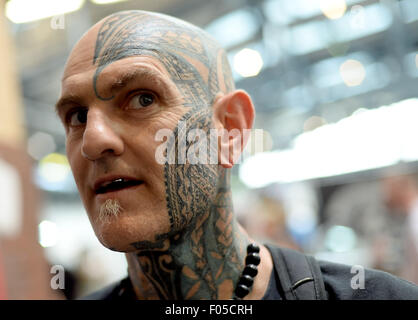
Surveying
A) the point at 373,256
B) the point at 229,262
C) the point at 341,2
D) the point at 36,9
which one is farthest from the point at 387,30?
the point at 36,9

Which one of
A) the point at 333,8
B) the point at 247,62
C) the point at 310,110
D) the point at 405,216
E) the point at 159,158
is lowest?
the point at 405,216

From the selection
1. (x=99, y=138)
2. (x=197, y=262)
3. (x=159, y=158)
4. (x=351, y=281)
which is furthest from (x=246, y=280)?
(x=99, y=138)

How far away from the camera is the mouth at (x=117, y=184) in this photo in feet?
3.00

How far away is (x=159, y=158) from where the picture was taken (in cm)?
91

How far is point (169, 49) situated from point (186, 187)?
0.31 metres

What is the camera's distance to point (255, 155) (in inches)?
56.6

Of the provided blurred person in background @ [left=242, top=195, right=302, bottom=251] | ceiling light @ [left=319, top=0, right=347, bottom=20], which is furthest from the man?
blurred person in background @ [left=242, top=195, right=302, bottom=251]

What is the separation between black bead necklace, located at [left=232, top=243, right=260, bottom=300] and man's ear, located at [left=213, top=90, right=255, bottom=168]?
0.21 m

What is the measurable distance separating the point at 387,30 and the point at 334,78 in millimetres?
228

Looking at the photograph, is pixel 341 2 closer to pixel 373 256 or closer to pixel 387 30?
pixel 387 30

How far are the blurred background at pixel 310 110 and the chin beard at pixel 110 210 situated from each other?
44cm

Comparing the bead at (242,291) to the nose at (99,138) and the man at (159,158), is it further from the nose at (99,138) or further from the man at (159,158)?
the nose at (99,138)

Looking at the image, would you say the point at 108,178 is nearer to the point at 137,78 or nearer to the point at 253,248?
the point at 137,78

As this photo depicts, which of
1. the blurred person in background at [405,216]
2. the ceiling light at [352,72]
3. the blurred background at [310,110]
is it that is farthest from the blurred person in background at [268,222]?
the ceiling light at [352,72]
